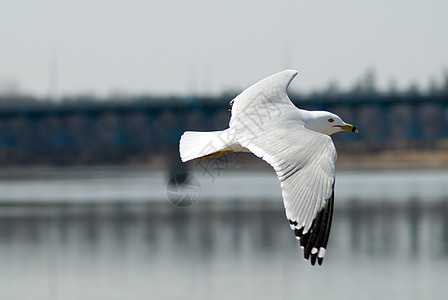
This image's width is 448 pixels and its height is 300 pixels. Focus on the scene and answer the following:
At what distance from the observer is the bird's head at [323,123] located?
42.7ft

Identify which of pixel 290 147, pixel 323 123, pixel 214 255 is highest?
pixel 323 123

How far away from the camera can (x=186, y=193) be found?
10800cm

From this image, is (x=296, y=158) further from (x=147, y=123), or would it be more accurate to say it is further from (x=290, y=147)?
(x=147, y=123)

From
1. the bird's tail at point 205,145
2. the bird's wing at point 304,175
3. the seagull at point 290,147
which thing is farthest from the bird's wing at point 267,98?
the bird's wing at point 304,175

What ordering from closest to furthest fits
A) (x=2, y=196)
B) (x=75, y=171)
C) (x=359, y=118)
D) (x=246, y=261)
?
(x=246, y=261) → (x=2, y=196) → (x=359, y=118) → (x=75, y=171)

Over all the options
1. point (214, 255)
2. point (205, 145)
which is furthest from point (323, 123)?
point (214, 255)

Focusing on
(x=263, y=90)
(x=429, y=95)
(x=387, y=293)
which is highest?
(x=429, y=95)

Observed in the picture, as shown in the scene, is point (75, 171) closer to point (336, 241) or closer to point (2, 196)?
point (2, 196)

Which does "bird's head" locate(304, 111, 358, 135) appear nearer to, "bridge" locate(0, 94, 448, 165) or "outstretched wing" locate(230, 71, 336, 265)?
"outstretched wing" locate(230, 71, 336, 265)

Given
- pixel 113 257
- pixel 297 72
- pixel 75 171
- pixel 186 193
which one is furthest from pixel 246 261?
pixel 75 171

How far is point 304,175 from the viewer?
11.0 meters

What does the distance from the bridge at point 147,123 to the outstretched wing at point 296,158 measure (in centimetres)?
9117

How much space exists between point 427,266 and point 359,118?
12187 cm

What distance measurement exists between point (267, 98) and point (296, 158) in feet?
10.2
